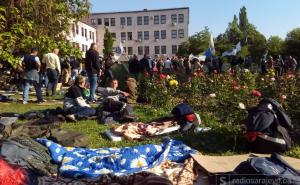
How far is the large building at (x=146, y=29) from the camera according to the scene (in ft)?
262

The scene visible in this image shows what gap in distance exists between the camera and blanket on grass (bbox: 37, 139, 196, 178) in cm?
571

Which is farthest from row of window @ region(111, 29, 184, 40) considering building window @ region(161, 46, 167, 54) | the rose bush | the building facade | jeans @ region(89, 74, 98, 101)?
jeans @ region(89, 74, 98, 101)

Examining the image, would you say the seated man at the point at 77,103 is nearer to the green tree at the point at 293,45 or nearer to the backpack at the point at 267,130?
the backpack at the point at 267,130

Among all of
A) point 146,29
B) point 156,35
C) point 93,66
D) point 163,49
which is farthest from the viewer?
point 146,29

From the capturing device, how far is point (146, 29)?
82062mm

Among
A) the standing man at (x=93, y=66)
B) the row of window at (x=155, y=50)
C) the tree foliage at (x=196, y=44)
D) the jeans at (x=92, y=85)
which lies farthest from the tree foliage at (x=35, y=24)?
the row of window at (x=155, y=50)

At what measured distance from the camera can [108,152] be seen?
6.57 meters

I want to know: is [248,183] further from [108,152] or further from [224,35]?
[224,35]

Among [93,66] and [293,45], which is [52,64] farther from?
[293,45]

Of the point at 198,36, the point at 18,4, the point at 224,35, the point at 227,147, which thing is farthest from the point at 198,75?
the point at 224,35

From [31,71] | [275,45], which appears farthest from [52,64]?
[275,45]

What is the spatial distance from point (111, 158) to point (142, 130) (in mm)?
2121

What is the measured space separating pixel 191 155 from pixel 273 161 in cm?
157

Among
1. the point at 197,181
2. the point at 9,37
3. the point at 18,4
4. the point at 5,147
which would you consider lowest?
the point at 197,181
